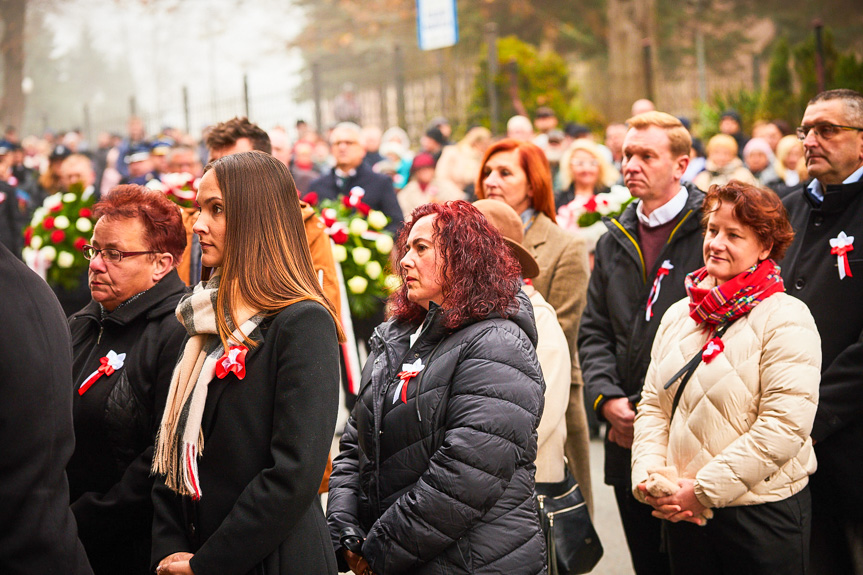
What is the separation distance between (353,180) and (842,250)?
5.08m

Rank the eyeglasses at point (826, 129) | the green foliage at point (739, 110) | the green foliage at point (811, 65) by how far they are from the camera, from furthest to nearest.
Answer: the green foliage at point (739, 110) → the green foliage at point (811, 65) → the eyeglasses at point (826, 129)

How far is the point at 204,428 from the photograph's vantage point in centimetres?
265

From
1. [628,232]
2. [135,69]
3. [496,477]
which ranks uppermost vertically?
[135,69]

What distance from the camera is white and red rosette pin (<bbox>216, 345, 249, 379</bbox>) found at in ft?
8.48

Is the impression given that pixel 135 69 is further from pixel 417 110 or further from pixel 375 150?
pixel 375 150

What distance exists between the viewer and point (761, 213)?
11.0ft

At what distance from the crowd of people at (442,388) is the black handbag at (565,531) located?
0.38ft

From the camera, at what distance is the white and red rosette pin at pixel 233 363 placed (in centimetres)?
259

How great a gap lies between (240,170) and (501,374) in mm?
1017

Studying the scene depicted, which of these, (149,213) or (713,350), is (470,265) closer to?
(713,350)

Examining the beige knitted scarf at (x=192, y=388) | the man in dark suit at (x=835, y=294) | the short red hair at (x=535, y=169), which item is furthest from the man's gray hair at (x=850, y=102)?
the beige knitted scarf at (x=192, y=388)

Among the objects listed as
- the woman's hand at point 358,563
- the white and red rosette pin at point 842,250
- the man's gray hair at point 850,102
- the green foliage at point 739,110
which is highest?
the green foliage at point 739,110

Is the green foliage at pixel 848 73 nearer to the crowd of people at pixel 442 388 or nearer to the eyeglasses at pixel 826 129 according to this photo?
the crowd of people at pixel 442 388

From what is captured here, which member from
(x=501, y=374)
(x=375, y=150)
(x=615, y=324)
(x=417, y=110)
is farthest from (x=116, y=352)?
(x=417, y=110)
